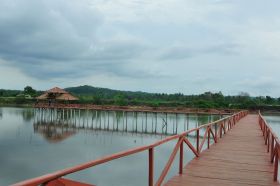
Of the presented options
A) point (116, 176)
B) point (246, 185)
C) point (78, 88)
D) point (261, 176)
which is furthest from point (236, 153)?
point (78, 88)

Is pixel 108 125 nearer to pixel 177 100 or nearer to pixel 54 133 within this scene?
pixel 54 133

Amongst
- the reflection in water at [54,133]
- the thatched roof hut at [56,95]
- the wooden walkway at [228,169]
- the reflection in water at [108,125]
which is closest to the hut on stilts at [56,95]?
the thatched roof hut at [56,95]

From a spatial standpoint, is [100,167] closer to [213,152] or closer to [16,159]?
[16,159]

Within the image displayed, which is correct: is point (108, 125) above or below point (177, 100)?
below

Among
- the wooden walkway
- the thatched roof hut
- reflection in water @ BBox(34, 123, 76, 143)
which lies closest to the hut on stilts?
the thatched roof hut

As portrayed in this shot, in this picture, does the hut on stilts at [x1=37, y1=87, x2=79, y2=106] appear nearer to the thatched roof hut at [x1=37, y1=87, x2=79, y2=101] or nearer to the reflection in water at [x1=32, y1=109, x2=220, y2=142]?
the thatched roof hut at [x1=37, y1=87, x2=79, y2=101]

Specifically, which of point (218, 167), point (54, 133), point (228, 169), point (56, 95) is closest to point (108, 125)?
point (54, 133)

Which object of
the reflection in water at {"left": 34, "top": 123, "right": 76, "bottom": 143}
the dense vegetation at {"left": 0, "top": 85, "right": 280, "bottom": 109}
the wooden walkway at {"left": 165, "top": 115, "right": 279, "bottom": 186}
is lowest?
the reflection in water at {"left": 34, "top": 123, "right": 76, "bottom": 143}

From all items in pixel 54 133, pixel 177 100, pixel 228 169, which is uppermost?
pixel 177 100

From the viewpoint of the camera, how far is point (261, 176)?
5.52 m

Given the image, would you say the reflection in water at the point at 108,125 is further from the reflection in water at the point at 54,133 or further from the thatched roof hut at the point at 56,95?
the thatched roof hut at the point at 56,95

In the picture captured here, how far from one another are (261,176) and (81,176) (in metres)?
8.69

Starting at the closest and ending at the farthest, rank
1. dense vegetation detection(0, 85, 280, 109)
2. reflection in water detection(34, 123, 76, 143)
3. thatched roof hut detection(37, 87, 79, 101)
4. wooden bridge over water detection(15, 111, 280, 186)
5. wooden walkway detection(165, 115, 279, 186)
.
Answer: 1. wooden bridge over water detection(15, 111, 280, 186)
2. wooden walkway detection(165, 115, 279, 186)
3. reflection in water detection(34, 123, 76, 143)
4. thatched roof hut detection(37, 87, 79, 101)
5. dense vegetation detection(0, 85, 280, 109)

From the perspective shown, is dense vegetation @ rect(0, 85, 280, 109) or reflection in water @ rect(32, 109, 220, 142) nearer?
reflection in water @ rect(32, 109, 220, 142)
